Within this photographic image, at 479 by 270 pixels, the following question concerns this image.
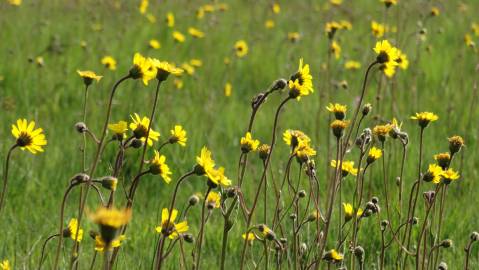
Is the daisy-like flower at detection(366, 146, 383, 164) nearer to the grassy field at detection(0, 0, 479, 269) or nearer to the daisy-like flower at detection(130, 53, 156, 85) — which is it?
the grassy field at detection(0, 0, 479, 269)

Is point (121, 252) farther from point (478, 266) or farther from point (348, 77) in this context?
point (348, 77)

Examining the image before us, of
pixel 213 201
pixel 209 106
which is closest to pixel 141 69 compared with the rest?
pixel 213 201

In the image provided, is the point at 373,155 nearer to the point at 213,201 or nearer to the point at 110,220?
the point at 213,201

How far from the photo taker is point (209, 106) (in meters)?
4.45

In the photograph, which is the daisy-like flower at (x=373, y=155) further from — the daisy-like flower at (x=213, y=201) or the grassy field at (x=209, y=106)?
the daisy-like flower at (x=213, y=201)

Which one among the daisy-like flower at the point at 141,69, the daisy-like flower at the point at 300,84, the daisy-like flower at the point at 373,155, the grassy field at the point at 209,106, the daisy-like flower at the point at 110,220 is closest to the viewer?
the daisy-like flower at the point at 110,220

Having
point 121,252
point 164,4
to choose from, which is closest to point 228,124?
point 121,252

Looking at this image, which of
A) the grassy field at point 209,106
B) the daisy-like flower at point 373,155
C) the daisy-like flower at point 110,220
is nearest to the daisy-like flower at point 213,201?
the grassy field at point 209,106

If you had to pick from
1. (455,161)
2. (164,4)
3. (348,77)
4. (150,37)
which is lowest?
(455,161)

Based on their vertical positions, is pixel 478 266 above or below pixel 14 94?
below

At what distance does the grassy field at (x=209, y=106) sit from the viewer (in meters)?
2.91

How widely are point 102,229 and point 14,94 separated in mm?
3596

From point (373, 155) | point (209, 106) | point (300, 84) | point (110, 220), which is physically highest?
point (209, 106)

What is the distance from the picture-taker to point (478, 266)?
2.62m
